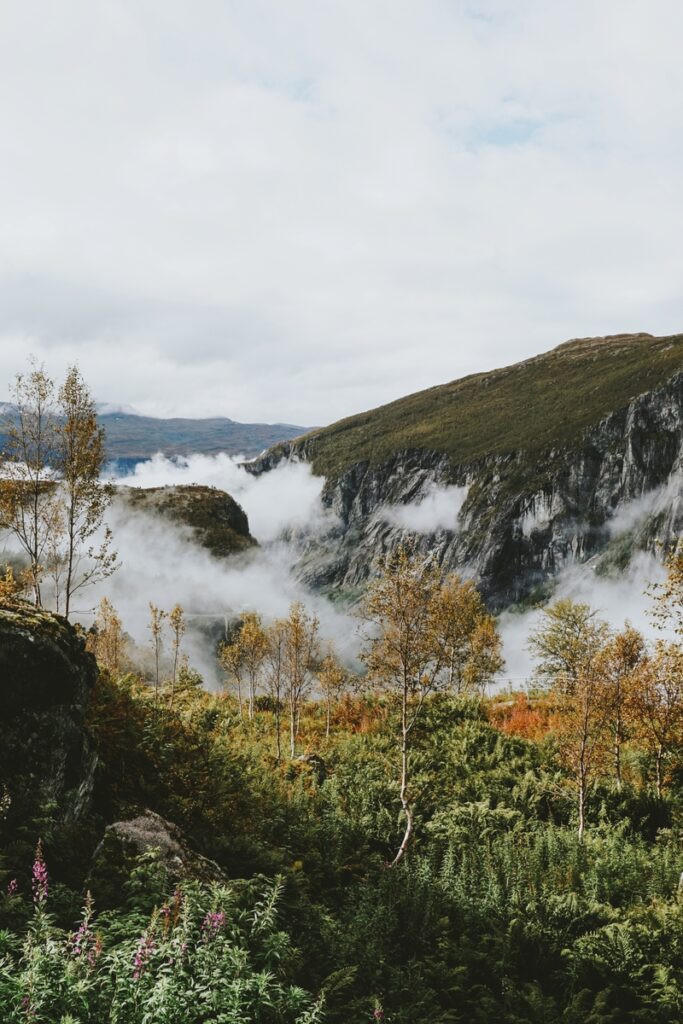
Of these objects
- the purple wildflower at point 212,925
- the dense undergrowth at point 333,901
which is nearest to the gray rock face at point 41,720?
the dense undergrowth at point 333,901

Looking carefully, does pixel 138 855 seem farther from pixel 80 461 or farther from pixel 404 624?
pixel 80 461

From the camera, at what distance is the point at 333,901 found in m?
15.0

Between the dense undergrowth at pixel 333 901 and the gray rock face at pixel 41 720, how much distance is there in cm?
63

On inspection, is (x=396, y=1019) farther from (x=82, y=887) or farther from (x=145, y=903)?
(x=82, y=887)

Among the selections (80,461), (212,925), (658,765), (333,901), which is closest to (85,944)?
(212,925)

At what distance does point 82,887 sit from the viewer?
9.16 m

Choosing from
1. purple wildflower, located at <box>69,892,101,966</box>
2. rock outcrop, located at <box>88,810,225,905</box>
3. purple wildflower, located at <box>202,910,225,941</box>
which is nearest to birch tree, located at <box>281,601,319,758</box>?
rock outcrop, located at <box>88,810,225,905</box>

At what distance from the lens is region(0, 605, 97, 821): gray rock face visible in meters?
10.8

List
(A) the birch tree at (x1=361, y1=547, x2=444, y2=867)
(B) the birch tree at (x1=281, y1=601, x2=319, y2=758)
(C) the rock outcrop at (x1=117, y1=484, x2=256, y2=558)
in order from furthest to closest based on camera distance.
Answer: (C) the rock outcrop at (x1=117, y1=484, x2=256, y2=558)
(B) the birch tree at (x1=281, y1=601, x2=319, y2=758)
(A) the birch tree at (x1=361, y1=547, x2=444, y2=867)

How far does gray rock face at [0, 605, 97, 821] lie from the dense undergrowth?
2.06 ft

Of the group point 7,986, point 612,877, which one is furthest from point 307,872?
point 7,986

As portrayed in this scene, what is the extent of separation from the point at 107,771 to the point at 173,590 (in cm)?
12917

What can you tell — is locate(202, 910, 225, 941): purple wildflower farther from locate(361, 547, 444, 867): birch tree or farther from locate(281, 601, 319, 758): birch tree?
locate(281, 601, 319, 758): birch tree

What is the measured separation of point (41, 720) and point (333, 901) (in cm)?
890
